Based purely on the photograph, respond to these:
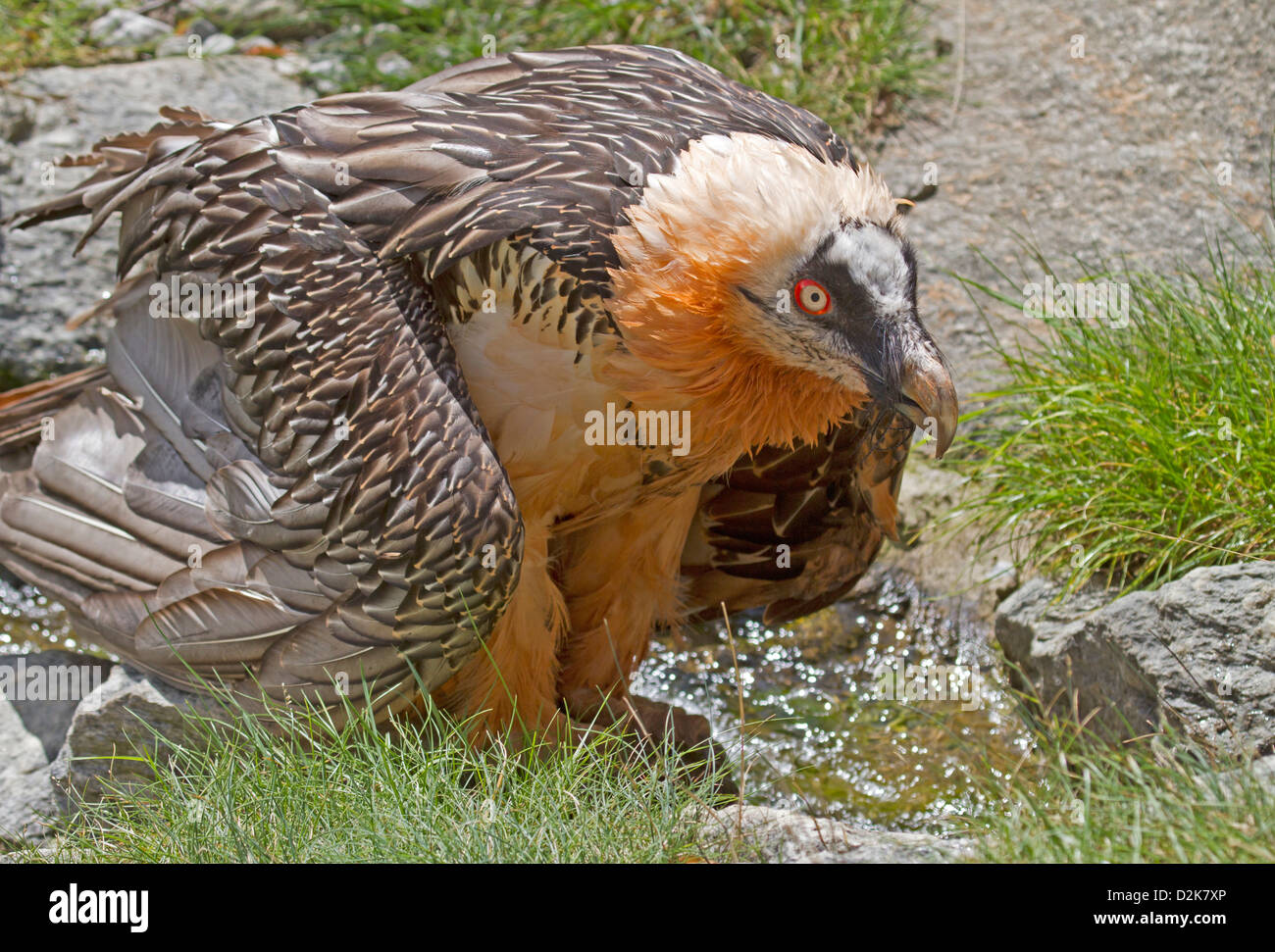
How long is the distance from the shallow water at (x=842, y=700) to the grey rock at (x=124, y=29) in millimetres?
3869

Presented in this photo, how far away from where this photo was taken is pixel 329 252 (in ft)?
14.2

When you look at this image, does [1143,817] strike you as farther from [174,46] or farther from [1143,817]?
[174,46]

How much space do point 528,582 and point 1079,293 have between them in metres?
3.05

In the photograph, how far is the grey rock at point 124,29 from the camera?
8.52 meters

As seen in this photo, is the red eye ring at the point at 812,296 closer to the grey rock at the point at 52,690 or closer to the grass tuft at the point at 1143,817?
the grass tuft at the point at 1143,817

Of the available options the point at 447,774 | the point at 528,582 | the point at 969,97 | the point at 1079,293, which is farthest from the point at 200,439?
the point at 969,97

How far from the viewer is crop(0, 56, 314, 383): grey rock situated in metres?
7.06

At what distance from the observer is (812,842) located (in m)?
3.83

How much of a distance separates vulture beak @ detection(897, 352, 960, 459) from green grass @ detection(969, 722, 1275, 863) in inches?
38.9

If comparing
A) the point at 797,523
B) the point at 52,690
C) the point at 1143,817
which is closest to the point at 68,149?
the point at 52,690

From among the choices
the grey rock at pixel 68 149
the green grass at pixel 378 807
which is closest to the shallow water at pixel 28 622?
the grey rock at pixel 68 149

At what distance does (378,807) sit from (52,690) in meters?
2.20

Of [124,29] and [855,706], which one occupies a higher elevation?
[124,29]

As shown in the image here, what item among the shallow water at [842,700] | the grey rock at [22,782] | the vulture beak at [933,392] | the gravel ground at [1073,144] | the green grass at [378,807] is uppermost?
the gravel ground at [1073,144]
